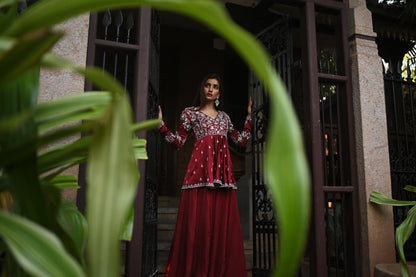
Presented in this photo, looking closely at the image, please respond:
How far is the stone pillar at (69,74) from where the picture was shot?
2232 millimetres

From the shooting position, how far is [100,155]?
495 millimetres

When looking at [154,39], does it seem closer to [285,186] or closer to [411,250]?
[285,186]

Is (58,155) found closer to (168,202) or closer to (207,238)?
(207,238)

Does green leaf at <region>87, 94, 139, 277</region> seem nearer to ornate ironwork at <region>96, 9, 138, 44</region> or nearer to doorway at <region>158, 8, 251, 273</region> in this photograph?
ornate ironwork at <region>96, 9, 138, 44</region>

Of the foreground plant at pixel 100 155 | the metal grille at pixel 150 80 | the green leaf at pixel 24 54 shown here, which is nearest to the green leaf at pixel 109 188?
the foreground plant at pixel 100 155

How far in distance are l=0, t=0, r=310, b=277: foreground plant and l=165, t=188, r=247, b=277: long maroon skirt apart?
264cm

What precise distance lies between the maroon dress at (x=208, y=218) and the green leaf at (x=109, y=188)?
9.03 ft

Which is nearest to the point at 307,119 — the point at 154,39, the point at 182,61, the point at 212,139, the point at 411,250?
the point at 212,139

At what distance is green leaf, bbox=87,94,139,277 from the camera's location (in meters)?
0.45

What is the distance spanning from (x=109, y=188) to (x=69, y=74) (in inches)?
79.9

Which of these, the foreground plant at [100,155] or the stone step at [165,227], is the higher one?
the foreground plant at [100,155]

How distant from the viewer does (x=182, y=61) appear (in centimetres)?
755

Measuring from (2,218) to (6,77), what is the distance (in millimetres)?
211

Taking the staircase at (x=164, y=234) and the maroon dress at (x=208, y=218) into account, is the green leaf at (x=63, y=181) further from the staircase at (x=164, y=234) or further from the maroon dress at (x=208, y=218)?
the staircase at (x=164, y=234)
